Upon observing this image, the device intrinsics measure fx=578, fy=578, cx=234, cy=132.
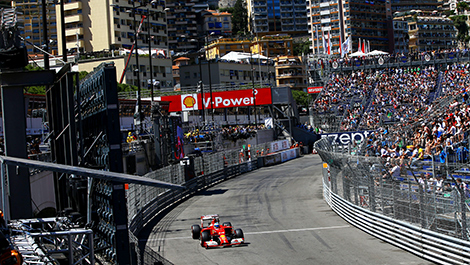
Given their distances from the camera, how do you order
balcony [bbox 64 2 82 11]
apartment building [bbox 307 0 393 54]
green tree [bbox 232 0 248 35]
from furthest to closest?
green tree [bbox 232 0 248 35], apartment building [bbox 307 0 393 54], balcony [bbox 64 2 82 11]

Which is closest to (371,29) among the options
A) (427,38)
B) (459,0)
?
A: (427,38)

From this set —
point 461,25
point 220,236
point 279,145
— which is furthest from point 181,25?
point 220,236

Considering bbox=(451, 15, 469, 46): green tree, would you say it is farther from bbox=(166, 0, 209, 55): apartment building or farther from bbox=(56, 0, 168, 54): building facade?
bbox=(56, 0, 168, 54): building facade

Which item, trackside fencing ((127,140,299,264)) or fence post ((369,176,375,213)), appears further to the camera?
trackside fencing ((127,140,299,264))

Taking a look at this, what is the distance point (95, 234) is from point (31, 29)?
446 feet

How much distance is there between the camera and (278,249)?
54.7 feet

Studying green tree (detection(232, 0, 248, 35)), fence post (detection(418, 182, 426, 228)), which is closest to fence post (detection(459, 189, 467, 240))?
fence post (detection(418, 182, 426, 228))

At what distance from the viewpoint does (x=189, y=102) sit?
58281mm

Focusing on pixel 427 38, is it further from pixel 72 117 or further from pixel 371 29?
pixel 72 117

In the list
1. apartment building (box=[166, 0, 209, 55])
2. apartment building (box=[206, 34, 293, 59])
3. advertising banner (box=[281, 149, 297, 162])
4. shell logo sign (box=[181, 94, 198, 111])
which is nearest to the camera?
advertising banner (box=[281, 149, 297, 162])

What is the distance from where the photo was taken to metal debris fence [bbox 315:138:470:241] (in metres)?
12.5

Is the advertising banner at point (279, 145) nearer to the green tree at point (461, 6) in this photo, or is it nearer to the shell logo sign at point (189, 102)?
the shell logo sign at point (189, 102)

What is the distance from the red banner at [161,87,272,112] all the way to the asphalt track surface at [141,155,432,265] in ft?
81.2

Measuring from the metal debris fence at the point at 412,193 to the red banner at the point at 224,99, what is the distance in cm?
3734
